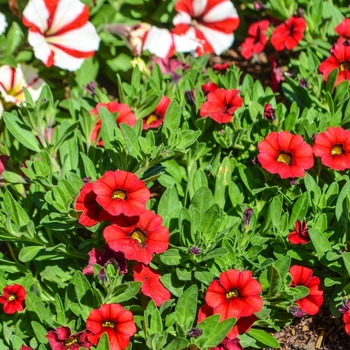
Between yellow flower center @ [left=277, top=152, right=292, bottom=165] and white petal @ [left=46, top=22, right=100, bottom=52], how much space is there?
1071 mm

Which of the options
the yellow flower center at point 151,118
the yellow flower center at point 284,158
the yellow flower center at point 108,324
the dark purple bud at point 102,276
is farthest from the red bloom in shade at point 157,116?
the yellow flower center at point 108,324

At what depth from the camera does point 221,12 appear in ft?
10.2

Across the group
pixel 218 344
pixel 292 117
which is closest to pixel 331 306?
pixel 218 344

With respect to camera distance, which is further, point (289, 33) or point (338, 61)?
point (289, 33)

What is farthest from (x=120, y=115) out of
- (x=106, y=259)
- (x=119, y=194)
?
(x=106, y=259)

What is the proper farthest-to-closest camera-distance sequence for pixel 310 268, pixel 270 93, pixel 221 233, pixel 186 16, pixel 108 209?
1. pixel 186 16
2. pixel 270 93
3. pixel 310 268
4. pixel 221 233
5. pixel 108 209

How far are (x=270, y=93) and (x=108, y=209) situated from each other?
105cm

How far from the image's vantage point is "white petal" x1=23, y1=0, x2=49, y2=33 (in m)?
2.80

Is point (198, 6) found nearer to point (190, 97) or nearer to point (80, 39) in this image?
point (80, 39)

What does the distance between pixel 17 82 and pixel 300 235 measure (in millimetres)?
1482

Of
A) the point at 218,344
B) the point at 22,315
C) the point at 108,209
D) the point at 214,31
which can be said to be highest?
the point at 214,31

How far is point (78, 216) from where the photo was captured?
214cm

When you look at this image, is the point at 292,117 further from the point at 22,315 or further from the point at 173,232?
the point at 22,315

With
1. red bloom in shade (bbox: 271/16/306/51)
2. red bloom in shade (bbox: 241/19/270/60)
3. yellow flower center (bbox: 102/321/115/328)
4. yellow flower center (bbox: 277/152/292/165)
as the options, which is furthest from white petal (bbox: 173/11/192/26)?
yellow flower center (bbox: 102/321/115/328)
